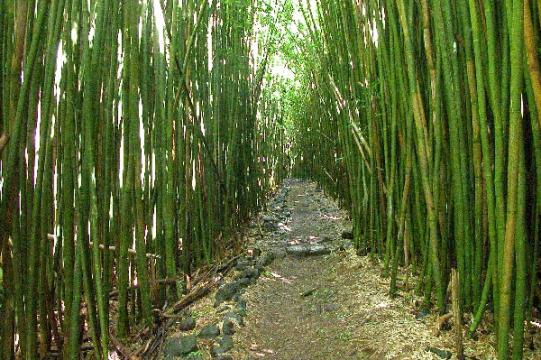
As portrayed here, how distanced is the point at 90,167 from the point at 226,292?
1.04 m

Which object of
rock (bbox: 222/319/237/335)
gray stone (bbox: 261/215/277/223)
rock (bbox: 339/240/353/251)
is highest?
gray stone (bbox: 261/215/277/223)

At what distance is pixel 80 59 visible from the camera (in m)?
1.43

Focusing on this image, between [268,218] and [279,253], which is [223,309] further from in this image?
[268,218]

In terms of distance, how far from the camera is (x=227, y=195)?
9.25ft

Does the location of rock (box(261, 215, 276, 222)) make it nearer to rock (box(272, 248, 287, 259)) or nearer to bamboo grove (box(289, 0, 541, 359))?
rock (box(272, 248, 287, 259))

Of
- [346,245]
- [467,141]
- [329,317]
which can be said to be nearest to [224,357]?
[329,317]

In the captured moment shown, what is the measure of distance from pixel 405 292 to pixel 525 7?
1243 mm

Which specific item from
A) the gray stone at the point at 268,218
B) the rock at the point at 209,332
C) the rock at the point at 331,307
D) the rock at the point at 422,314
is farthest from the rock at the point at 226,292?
the gray stone at the point at 268,218

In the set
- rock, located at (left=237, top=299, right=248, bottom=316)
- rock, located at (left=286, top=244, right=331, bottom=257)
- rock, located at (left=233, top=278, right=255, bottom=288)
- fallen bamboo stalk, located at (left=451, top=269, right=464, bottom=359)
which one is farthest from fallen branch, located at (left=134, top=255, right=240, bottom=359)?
fallen bamboo stalk, located at (left=451, top=269, right=464, bottom=359)

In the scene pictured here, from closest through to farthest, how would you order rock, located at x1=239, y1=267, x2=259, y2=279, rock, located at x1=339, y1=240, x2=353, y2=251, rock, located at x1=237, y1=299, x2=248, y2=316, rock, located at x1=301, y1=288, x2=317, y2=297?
1. rock, located at x1=237, y1=299, x2=248, y2=316
2. rock, located at x1=301, y1=288, x2=317, y2=297
3. rock, located at x1=239, y1=267, x2=259, y2=279
4. rock, located at x1=339, y1=240, x2=353, y2=251

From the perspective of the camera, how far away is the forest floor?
4.77 feet

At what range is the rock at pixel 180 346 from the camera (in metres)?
1.53

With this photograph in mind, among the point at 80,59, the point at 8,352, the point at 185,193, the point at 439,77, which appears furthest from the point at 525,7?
the point at 185,193

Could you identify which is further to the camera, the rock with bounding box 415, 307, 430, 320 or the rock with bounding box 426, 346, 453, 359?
the rock with bounding box 415, 307, 430, 320
